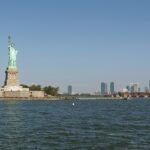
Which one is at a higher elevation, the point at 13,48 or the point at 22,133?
the point at 13,48

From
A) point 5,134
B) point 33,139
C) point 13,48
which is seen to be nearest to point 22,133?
point 5,134

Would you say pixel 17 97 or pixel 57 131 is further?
pixel 17 97

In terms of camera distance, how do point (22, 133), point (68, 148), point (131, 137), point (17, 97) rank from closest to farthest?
point (68, 148)
point (131, 137)
point (22, 133)
point (17, 97)

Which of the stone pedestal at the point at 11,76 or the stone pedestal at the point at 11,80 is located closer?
the stone pedestal at the point at 11,76

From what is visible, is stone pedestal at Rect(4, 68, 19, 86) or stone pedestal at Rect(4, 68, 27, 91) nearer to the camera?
stone pedestal at Rect(4, 68, 19, 86)

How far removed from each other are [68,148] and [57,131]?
29.9 feet

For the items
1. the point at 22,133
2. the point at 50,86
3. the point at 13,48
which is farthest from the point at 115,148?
the point at 50,86

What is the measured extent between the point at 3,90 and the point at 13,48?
13799mm

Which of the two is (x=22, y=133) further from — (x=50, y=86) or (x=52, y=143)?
(x=50, y=86)

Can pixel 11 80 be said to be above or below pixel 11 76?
below

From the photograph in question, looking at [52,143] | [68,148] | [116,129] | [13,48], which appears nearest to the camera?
[68,148]

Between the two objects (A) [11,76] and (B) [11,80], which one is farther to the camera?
(B) [11,80]

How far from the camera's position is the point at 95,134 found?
3531cm

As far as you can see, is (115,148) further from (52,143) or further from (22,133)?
(22,133)
